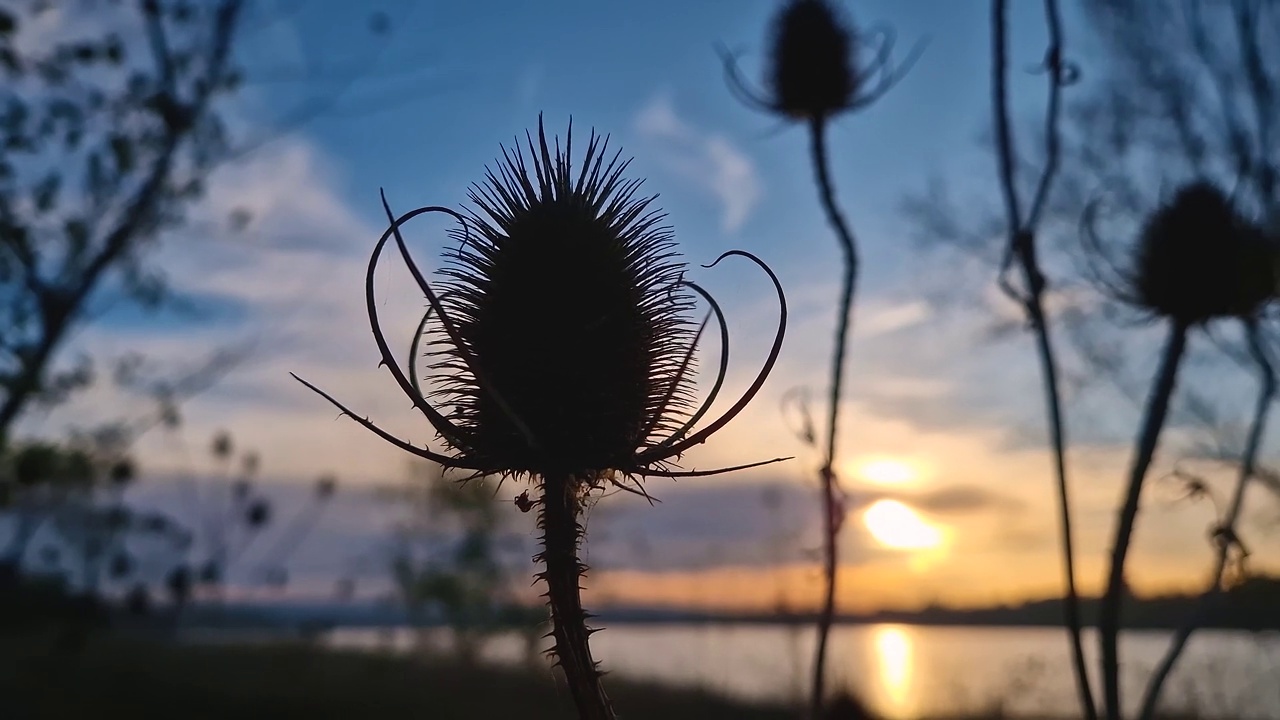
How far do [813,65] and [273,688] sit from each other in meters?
12.4

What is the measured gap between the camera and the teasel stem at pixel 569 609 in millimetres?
1372

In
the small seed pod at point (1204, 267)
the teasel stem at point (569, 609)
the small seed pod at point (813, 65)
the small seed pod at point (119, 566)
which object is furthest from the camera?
the small seed pod at point (119, 566)

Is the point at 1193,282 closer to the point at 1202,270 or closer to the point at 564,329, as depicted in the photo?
the point at 1202,270

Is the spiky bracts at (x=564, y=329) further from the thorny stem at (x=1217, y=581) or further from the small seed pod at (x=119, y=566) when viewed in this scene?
the small seed pod at (x=119, y=566)

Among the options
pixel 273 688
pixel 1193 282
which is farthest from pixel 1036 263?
pixel 273 688

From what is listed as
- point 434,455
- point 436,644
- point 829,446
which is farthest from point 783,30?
point 436,644

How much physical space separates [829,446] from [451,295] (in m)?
1.57

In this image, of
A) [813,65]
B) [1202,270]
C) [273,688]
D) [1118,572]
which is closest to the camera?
[1118,572]

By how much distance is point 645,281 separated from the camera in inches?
75.4

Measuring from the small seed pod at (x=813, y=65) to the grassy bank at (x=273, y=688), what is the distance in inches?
343

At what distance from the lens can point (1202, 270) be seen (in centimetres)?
318

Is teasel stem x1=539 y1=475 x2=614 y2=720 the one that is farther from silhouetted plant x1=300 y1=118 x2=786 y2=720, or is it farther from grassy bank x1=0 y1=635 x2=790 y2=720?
grassy bank x1=0 y1=635 x2=790 y2=720

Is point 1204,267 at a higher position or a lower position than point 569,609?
higher

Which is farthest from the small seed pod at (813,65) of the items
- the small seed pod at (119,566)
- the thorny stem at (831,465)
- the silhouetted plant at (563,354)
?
the small seed pod at (119,566)
